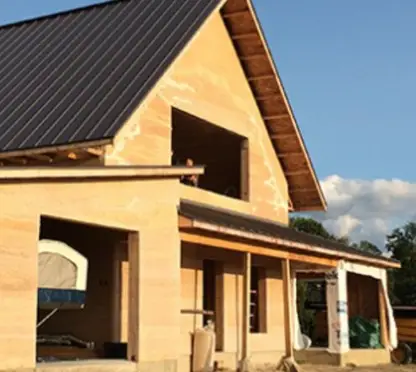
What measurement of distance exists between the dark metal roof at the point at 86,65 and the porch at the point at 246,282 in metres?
2.41

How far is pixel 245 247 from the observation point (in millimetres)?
17078

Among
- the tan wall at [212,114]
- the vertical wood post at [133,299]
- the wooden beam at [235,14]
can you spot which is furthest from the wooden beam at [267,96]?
the vertical wood post at [133,299]

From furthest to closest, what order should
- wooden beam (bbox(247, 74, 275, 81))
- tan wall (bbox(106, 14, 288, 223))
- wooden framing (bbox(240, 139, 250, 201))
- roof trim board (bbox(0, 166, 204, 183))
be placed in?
wooden beam (bbox(247, 74, 275, 81)), wooden framing (bbox(240, 139, 250, 201)), tan wall (bbox(106, 14, 288, 223)), roof trim board (bbox(0, 166, 204, 183))

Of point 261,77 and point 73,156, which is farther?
point 261,77

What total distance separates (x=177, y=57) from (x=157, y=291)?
4918 millimetres

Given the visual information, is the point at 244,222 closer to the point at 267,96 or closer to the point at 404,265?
the point at 267,96

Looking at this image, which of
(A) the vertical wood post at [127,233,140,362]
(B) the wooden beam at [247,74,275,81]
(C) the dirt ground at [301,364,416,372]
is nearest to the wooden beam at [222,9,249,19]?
(B) the wooden beam at [247,74,275,81]

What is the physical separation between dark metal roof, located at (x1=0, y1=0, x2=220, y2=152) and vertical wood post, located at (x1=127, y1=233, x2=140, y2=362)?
6.15 feet

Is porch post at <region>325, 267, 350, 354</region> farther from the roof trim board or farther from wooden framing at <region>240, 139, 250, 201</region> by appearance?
the roof trim board

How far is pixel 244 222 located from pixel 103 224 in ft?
17.5

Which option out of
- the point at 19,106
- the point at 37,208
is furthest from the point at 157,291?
the point at 19,106

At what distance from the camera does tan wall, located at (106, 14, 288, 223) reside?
16.4 meters

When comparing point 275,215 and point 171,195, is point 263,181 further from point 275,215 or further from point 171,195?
point 171,195

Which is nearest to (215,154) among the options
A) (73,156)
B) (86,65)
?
(86,65)
